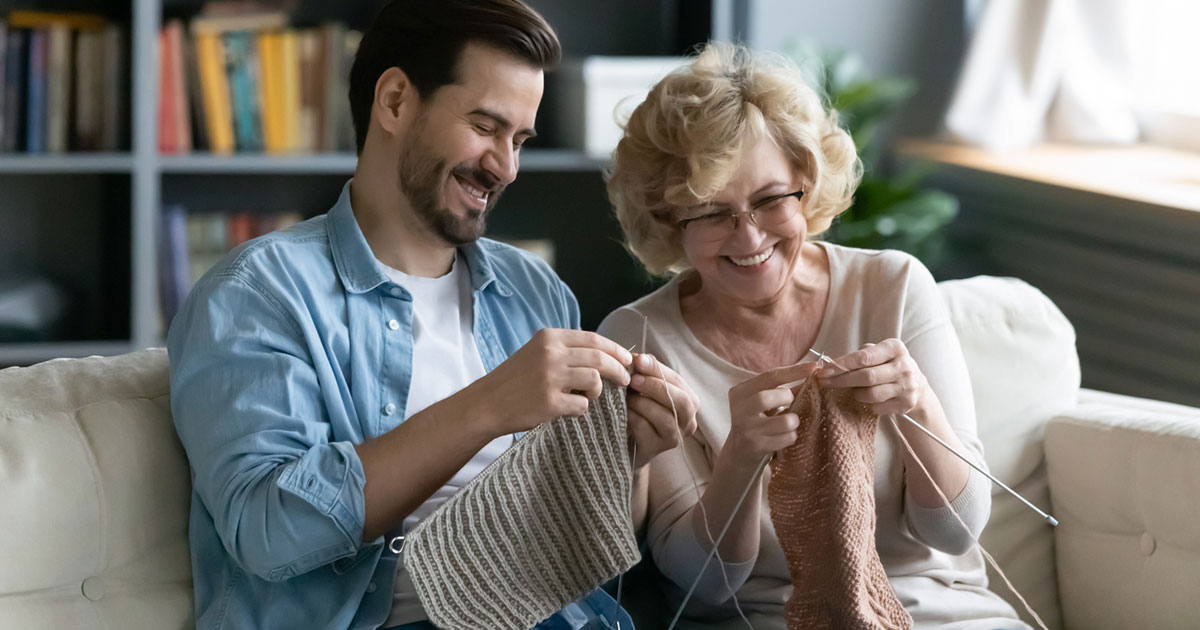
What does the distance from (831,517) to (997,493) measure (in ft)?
1.81

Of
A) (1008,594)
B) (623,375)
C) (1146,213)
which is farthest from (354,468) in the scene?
(1146,213)

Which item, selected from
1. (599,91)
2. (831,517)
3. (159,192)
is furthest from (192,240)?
(831,517)

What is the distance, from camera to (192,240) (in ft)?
9.69

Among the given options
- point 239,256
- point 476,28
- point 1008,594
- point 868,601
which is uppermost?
point 476,28

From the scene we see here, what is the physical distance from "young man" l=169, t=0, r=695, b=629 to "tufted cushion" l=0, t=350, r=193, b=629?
0.22 ft

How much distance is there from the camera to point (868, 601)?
1.37 meters

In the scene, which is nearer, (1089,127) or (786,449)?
(786,449)

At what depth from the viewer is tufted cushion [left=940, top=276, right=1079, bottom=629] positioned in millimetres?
1790

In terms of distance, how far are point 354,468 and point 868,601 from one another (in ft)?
1.95

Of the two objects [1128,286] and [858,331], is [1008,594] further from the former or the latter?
[1128,286]

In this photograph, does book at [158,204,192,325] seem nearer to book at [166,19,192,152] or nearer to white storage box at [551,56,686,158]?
book at [166,19,192,152]

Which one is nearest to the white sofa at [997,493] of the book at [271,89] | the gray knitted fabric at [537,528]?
the gray knitted fabric at [537,528]

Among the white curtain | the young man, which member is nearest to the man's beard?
the young man

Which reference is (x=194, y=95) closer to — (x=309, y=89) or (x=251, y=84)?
(x=251, y=84)
